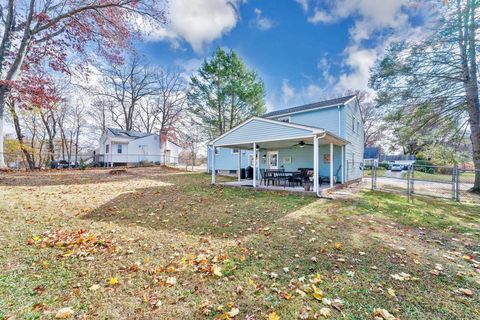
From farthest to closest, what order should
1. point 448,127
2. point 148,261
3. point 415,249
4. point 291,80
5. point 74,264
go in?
1. point 291,80
2. point 448,127
3. point 415,249
4. point 148,261
5. point 74,264

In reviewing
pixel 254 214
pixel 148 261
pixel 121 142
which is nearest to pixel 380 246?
pixel 254 214

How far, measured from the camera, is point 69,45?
945 cm

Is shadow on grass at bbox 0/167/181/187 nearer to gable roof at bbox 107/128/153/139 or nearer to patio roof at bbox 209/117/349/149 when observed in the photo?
patio roof at bbox 209/117/349/149

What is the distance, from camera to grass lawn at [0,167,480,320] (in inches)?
88.7

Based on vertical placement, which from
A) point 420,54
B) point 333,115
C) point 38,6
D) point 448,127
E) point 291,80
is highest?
point 291,80

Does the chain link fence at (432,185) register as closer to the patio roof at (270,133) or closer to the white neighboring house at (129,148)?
the patio roof at (270,133)

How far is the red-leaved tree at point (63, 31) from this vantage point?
8625mm

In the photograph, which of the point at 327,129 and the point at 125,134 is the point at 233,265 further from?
the point at 125,134

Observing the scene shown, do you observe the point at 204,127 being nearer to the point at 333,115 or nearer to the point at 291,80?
the point at 291,80

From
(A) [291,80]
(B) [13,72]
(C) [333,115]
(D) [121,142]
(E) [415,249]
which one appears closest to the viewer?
(E) [415,249]

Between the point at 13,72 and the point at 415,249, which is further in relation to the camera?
the point at 13,72

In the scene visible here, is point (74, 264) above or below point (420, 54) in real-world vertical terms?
below

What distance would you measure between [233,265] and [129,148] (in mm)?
29207

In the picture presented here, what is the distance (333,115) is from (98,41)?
1324 cm
